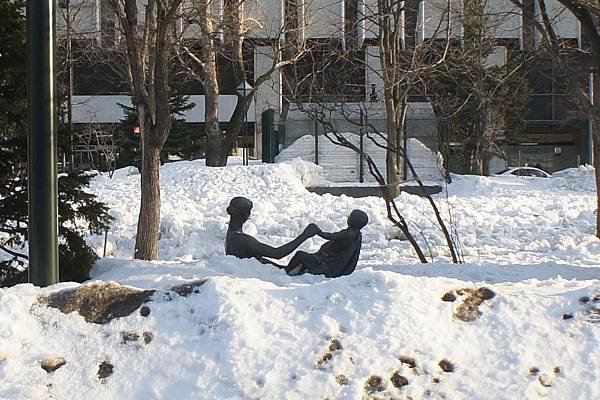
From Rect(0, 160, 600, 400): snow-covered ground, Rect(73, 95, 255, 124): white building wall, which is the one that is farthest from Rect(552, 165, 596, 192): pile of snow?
Rect(73, 95, 255, 124): white building wall

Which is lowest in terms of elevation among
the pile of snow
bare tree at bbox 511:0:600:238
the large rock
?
the large rock

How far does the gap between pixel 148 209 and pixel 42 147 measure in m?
5.76

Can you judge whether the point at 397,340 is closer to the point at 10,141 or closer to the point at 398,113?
the point at 10,141

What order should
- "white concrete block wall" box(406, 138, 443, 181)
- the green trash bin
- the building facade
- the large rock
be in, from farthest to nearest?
1. the building facade
2. the green trash bin
3. "white concrete block wall" box(406, 138, 443, 181)
4. the large rock

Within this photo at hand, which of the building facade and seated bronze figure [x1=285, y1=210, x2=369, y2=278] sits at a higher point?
the building facade

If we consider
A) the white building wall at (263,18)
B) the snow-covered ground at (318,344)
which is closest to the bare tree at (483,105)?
the white building wall at (263,18)

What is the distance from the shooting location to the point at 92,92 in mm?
46062

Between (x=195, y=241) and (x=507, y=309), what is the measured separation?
36.4ft

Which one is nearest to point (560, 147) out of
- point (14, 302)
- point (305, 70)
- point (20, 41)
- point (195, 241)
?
point (305, 70)

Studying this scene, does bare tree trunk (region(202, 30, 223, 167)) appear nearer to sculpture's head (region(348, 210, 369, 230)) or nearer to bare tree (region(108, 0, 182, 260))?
bare tree (region(108, 0, 182, 260))

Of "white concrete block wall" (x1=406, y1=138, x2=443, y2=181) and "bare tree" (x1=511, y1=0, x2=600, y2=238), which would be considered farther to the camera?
"white concrete block wall" (x1=406, y1=138, x2=443, y2=181)

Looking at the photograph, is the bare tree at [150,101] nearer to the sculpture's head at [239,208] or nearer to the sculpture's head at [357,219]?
the sculpture's head at [239,208]

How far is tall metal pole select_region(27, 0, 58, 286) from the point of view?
18.4 feet

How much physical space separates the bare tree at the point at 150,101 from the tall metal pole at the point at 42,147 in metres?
4.61
